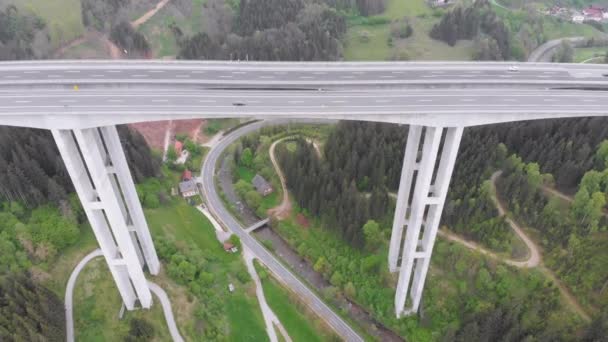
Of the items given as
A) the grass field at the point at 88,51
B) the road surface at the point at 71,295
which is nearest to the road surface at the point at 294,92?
the road surface at the point at 71,295

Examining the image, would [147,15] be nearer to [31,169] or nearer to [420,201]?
[31,169]

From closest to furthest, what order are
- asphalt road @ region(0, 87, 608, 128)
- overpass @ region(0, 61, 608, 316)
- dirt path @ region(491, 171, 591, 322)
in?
asphalt road @ region(0, 87, 608, 128), overpass @ region(0, 61, 608, 316), dirt path @ region(491, 171, 591, 322)

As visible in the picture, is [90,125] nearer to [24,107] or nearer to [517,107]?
[24,107]

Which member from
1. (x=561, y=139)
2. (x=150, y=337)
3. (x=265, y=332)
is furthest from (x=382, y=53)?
(x=150, y=337)

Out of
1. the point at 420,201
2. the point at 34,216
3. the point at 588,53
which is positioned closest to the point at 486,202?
the point at 420,201

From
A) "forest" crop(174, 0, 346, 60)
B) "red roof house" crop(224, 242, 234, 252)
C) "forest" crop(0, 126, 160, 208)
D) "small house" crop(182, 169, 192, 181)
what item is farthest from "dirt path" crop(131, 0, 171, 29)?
"red roof house" crop(224, 242, 234, 252)

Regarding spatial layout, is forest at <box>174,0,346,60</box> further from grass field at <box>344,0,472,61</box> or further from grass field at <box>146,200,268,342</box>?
grass field at <box>146,200,268,342</box>

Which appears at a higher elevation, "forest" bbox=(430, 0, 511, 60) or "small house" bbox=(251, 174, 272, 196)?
"forest" bbox=(430, 0, 511, 60)
